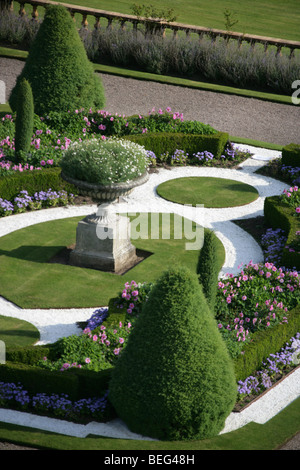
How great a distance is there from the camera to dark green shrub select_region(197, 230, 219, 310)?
1141 centimetres

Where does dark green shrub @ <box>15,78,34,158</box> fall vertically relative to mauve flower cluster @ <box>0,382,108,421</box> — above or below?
above

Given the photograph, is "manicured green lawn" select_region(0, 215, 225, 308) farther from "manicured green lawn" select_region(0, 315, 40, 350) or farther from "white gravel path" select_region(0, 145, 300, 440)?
"manicured green lawn" select_region(0, 315, 40, 350)

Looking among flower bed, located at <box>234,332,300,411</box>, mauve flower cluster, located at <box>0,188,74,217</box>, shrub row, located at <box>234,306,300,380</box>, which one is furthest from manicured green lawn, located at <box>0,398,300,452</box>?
mauve flower cluster, located at <box>0,188,74,217</box>

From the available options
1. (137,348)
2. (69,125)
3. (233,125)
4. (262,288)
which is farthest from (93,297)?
(233,125)

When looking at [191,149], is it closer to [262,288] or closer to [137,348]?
[262,288]

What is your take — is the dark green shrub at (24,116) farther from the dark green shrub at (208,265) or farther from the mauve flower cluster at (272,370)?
the mauve flower cluster at (272,370)

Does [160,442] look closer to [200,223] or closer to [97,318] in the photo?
[97,318]

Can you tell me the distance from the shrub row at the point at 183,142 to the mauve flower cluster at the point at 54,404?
10516 mm

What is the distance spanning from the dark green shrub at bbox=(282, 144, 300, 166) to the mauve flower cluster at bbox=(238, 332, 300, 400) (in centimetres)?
827

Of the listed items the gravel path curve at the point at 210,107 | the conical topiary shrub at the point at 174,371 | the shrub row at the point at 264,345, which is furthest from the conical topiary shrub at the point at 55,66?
the conical topiary shrub at the point at 174,371

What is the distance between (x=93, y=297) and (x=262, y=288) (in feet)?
9.68

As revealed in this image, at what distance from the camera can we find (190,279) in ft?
32.3

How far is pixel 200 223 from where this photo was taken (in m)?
17.5

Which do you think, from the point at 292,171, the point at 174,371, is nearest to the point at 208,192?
the point at 292,171
